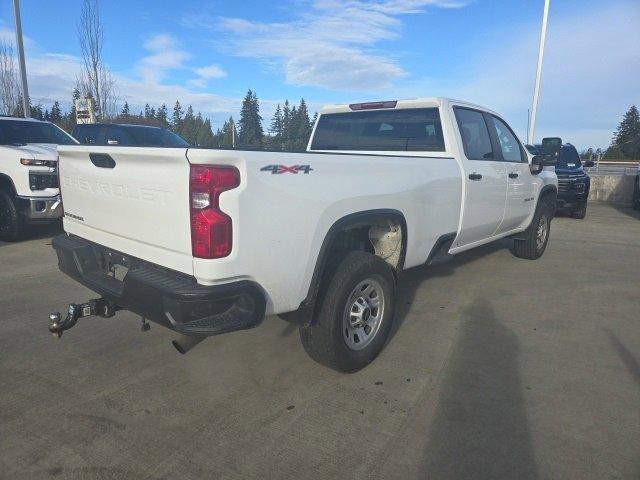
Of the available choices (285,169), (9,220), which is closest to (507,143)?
(285,169)

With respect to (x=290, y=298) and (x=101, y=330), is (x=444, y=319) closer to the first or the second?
(x=290, y=298)

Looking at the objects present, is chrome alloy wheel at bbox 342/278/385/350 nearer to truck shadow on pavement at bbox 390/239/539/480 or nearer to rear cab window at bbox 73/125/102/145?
truck shadow on pavement at bbox 390/239/539/480

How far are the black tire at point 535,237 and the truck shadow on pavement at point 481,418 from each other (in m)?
2.74

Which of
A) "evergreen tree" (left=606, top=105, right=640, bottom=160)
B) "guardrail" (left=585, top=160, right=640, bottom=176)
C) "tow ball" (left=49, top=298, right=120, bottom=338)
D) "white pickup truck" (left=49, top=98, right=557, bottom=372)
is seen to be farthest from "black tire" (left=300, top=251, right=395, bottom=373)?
"evergreen tree" (left=606, top=105, right=640, bottom=160)

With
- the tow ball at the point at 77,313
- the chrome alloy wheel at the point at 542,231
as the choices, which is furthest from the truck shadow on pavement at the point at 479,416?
the chrome alloy wheel at the point at 542,231

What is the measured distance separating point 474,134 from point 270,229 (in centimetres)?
299

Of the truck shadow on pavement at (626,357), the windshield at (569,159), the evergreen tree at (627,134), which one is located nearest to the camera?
the truck shadow on pavement at (626,357)

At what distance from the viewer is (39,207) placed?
21.7 ft

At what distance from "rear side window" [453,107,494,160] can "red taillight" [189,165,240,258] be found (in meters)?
2.75

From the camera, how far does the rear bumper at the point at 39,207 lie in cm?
658

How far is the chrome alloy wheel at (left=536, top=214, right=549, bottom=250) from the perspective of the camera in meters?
6.49

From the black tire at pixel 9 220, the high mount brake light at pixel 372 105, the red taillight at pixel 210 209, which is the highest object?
the high mount brake light at pixel 372 105

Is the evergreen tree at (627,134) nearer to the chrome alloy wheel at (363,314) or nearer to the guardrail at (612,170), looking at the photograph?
the guardrail at (612,170)

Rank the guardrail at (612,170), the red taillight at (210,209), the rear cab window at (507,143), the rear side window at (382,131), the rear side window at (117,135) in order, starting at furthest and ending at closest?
1. the guardrail at (612,170)
2. the rear side window at (117,135)
3. the rear cab window at (507,143)
4. the rear side window at (382,131)
5. the red taillight at (210,209)
